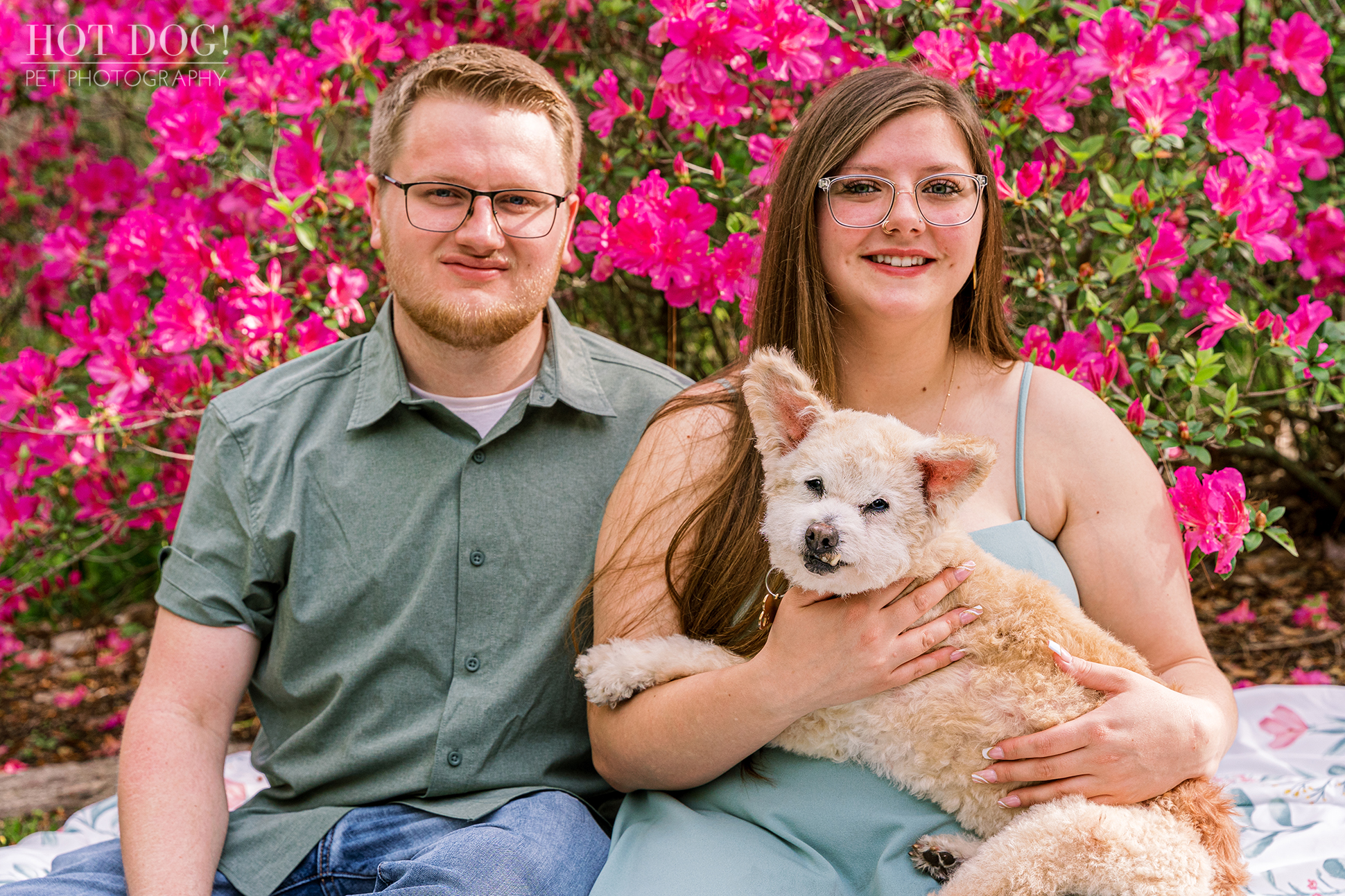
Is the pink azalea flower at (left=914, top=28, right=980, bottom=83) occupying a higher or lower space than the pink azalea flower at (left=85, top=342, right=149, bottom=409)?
higher

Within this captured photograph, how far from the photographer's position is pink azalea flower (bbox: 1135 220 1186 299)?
121 inches

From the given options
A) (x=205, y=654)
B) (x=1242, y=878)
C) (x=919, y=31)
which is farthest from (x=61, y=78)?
(x=1242, y=878)

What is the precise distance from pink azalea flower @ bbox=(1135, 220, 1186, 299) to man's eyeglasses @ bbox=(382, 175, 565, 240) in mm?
1950

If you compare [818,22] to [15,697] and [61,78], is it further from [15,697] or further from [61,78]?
[15,697]

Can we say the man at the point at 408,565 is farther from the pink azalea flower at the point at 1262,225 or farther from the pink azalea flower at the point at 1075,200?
the pink azalea flower at the point at 1262,225

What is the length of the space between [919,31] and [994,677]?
2.33 meters

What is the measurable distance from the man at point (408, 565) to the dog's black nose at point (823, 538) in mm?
1000

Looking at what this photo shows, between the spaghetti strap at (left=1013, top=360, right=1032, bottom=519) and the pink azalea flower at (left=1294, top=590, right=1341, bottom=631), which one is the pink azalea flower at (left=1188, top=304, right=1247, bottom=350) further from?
the pink azalea flower at (left=1294, top=590, right=1341, bottom=631)

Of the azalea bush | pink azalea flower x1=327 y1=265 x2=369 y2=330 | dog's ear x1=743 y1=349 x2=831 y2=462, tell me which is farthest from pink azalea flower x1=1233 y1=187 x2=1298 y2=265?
pink azalea flower x1=327 y1=265 x2=369 y2=330

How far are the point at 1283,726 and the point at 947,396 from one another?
215cm

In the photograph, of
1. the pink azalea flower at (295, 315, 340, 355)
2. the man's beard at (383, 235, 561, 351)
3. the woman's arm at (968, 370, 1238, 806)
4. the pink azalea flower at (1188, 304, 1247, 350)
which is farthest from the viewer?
the pink azalea flower at (295, 315, 340, 355)

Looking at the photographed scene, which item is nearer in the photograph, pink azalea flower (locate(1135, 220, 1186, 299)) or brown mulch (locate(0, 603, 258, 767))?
pink azalea flower (locate(1135, 220, 1186, 299))

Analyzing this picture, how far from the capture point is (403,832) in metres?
2.52

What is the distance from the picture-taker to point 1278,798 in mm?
3072
